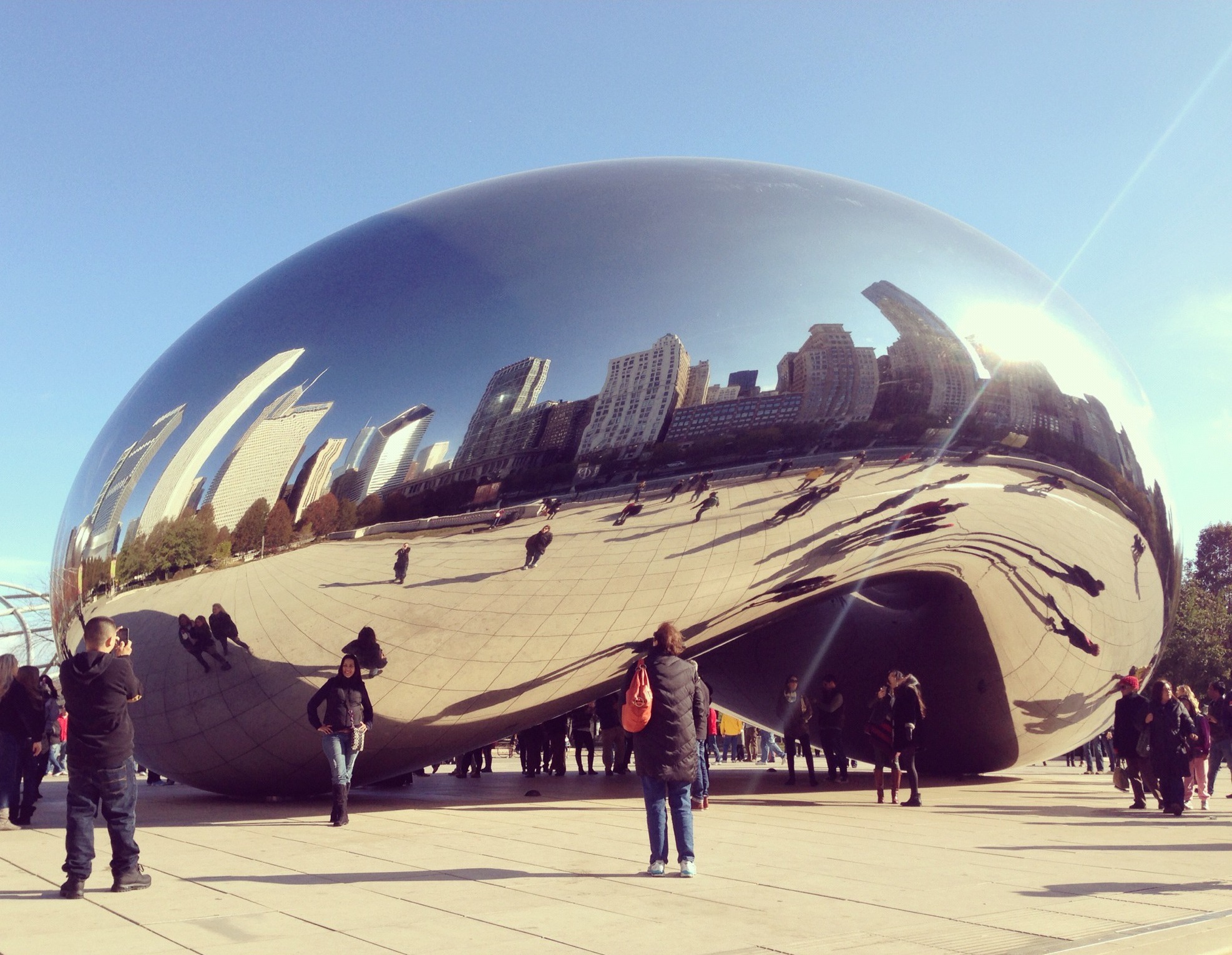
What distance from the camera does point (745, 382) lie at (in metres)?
7.05

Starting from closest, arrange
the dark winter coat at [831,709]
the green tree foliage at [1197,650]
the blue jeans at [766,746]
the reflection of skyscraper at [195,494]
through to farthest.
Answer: the reflection of skyscraper at [195,494]
the dark winter coat at [831,709]
the blue jeans at [766,746]
the green tree foliage at [1197,650]

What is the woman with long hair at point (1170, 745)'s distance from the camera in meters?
8.91

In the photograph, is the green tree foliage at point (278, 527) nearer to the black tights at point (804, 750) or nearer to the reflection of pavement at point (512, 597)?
the reflection of pavement at point (512, 597)

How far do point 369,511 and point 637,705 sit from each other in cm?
219

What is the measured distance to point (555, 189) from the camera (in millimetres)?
8055

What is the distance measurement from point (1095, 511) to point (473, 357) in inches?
207

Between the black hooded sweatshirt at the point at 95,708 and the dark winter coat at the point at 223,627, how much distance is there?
1.72 metres

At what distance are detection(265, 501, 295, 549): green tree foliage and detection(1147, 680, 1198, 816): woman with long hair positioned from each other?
692 cm

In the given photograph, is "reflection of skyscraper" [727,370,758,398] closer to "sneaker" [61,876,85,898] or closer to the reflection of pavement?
the reflection of pavement

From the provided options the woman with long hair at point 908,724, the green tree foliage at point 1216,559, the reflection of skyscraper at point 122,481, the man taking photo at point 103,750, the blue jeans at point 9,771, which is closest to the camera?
the man taking photo at point 103,750

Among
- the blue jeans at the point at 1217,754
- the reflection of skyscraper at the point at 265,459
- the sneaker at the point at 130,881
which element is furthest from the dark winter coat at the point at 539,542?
the blue jeans at the point at 1217,754

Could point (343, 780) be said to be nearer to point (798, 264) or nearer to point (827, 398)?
point (827, 398)

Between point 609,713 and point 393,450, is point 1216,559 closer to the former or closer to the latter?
point 609,713

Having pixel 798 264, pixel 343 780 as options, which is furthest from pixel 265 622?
pixel 798 264
